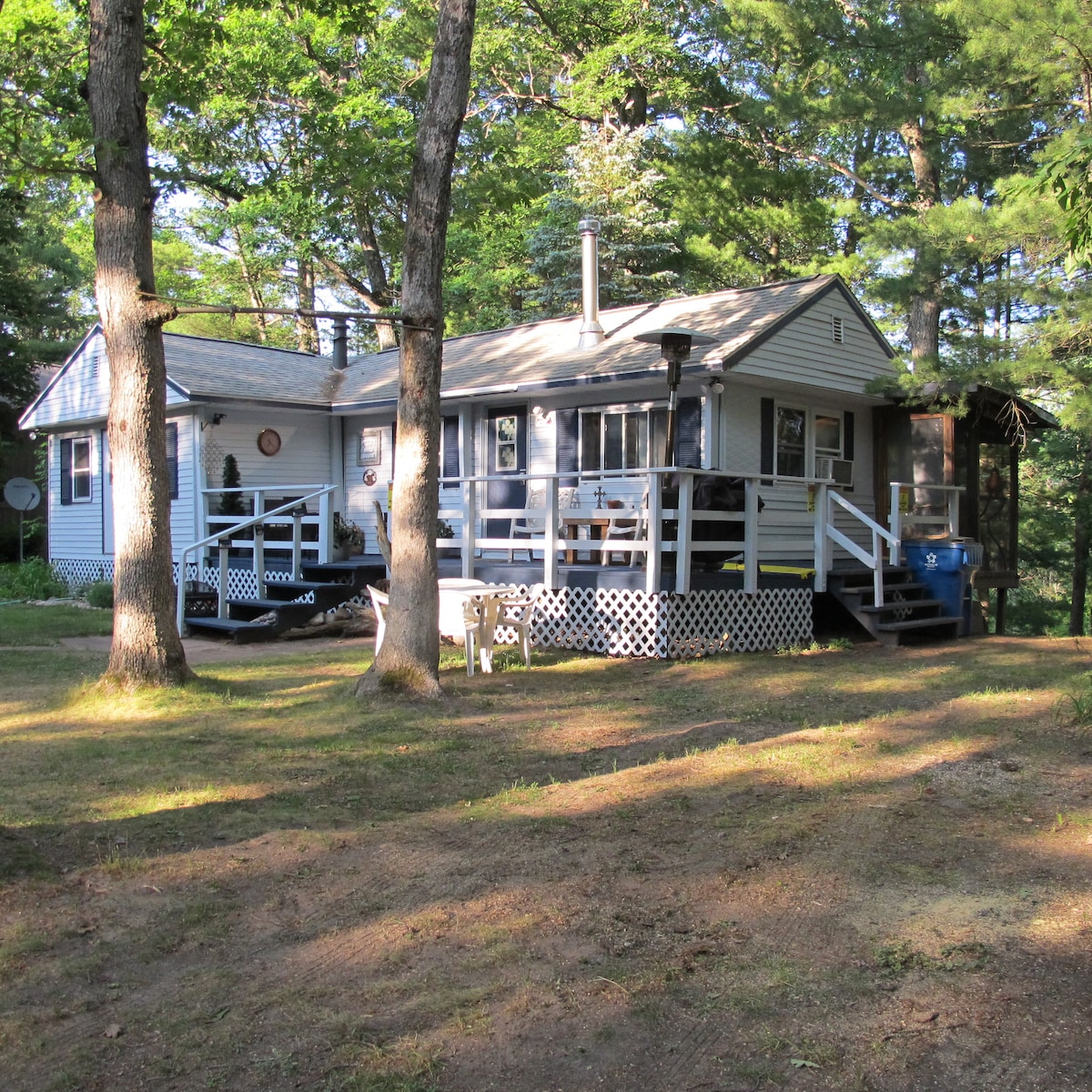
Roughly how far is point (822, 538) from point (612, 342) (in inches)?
185

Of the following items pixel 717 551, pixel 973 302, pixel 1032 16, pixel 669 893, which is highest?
pixel 1032 16

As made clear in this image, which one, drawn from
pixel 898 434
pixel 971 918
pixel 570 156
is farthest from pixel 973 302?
pixel 570 156

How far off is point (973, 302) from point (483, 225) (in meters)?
15.5

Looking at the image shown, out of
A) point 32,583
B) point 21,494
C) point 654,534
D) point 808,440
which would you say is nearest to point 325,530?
point 654,534

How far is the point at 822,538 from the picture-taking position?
12.0 m

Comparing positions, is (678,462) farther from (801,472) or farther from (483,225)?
(483,225)

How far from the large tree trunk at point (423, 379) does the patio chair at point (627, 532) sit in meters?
3.45

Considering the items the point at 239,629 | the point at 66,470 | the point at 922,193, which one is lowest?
the point at 239,629

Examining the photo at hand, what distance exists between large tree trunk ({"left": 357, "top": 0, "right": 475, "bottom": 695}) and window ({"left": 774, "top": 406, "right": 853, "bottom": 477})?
728 cm

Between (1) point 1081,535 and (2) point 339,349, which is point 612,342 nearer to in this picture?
(2) point 339,349

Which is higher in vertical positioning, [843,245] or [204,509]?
[843,245]

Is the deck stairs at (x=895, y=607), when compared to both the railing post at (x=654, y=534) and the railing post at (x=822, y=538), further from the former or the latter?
the railing post at (x=654, y=534)

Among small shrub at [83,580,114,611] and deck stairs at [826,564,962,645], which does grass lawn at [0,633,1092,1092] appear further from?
small shrub at [83,580,114,611]

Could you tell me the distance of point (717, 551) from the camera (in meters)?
11.1
